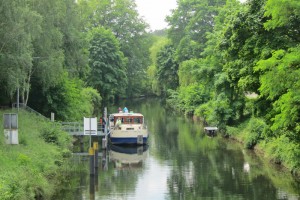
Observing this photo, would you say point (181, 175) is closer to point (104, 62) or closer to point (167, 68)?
point (104, 62)

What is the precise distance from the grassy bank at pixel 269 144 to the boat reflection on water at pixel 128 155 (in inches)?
311

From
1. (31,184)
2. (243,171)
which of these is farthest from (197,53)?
(31,184)

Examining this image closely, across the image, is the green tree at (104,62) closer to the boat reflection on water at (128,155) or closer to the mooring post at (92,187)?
the boat reflection on water at (128,155)

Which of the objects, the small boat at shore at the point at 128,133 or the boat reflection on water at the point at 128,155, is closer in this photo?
the boat reflection on water at the point at 128,155

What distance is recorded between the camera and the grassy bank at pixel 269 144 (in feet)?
80.5

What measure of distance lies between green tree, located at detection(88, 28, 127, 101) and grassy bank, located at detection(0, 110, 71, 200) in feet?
130

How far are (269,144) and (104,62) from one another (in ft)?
152

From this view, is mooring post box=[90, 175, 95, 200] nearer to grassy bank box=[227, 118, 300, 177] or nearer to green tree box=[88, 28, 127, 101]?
grassy bank box=[227, 118, 300, 177]

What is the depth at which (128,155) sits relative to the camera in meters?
33.9

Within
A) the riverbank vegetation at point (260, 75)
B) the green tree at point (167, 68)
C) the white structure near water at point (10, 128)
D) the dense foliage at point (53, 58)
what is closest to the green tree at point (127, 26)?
the green tree at point (167, 68)

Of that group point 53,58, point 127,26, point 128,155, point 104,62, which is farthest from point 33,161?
point 127,26

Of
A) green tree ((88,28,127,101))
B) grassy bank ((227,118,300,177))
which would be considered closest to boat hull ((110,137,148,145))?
grassy bank ((227,118,300,177))

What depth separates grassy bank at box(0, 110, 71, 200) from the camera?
55.1 ft

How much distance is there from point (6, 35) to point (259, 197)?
16.4 metres
